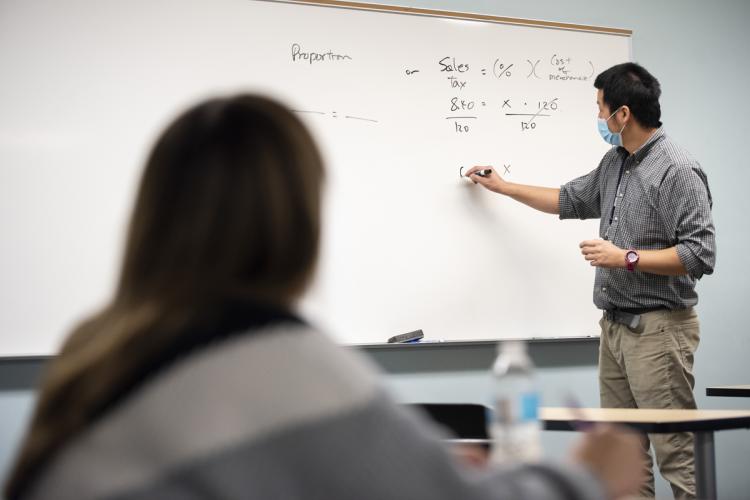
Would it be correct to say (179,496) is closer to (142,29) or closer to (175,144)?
(175,144)

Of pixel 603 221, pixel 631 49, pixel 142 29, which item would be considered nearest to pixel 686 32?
pixel 631 49

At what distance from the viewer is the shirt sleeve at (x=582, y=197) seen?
3.21m

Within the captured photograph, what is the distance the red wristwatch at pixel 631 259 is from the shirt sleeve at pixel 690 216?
0.14 m

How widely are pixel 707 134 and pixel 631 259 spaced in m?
1.46

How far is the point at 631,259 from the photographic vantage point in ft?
9.05

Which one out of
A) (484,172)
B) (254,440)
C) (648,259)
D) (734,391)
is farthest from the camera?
(484,172)

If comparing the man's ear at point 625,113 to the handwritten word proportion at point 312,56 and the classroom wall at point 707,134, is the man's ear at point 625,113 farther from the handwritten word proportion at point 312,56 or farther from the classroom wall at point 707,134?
the handwritten word proportion at point 312,56

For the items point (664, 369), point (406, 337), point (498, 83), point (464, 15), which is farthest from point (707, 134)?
point (406, 337)

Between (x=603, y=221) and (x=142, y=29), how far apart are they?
74.1 inches

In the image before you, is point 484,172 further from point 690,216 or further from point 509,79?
point 690,216

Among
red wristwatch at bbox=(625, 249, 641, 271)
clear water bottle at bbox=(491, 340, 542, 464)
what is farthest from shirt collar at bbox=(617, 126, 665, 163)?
clear water bottle at bbox=(491, 340, 542, 464)

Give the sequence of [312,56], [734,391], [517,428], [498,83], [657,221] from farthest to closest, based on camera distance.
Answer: [498,83] < [312,56] < [657,221] < [734,391] < [517,428]

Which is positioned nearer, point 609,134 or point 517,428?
point 517,428

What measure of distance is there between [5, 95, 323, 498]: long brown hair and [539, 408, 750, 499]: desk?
Answer: 1.22 metres
